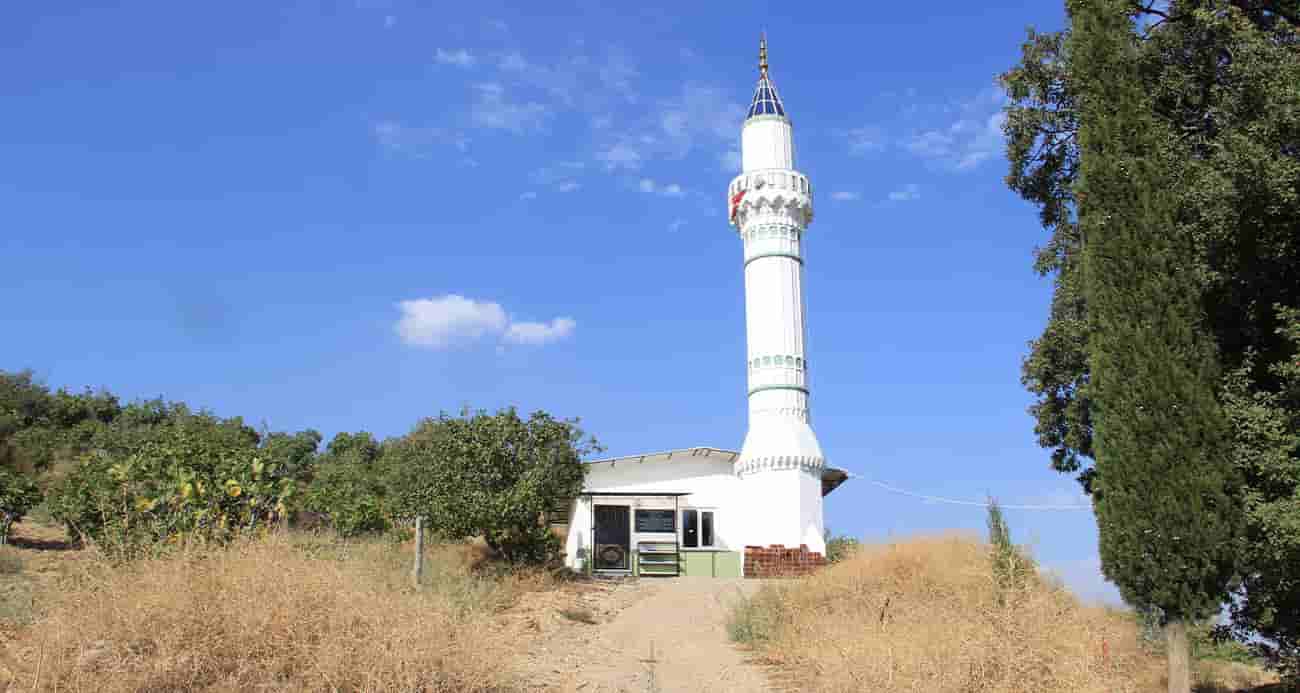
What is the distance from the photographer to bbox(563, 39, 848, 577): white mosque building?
29.2 m

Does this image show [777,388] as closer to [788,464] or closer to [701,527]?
[788,464]

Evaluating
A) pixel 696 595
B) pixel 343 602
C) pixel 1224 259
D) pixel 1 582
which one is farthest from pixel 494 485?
pixel 1224 259

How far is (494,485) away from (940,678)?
1264 centimetres

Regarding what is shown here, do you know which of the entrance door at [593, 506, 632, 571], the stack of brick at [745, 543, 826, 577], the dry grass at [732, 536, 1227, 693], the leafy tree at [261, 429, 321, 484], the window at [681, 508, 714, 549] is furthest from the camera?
the leafy tree at [261, 429, 321, 484]

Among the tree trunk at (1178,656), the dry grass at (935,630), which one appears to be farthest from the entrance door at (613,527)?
the tree trunk at (1178,656)

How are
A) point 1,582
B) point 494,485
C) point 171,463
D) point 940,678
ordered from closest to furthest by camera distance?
point 940,678, point 1,582, point 171,463, point 494,485

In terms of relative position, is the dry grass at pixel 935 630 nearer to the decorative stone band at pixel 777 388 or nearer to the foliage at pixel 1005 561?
the foliage at pixel 1005 561

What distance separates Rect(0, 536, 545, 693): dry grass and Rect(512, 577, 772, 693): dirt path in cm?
230

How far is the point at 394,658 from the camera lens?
8.52 metres

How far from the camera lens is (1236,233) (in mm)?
12297

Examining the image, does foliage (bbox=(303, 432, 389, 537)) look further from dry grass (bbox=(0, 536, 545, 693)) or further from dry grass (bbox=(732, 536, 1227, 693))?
dry grass (bbox=(0, 536, 545, 693))

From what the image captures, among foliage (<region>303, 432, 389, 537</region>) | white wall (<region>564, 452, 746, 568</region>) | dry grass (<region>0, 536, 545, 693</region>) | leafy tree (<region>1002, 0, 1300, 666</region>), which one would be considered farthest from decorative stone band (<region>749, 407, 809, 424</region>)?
dry grass (<region>0, 536, 545, 693</region>)

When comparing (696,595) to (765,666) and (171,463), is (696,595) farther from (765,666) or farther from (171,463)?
(171,463)

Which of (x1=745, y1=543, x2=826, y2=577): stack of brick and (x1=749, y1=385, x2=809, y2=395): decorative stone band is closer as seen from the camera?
(x1=745, y1=543, x2=826, y2=577): stack of brick
